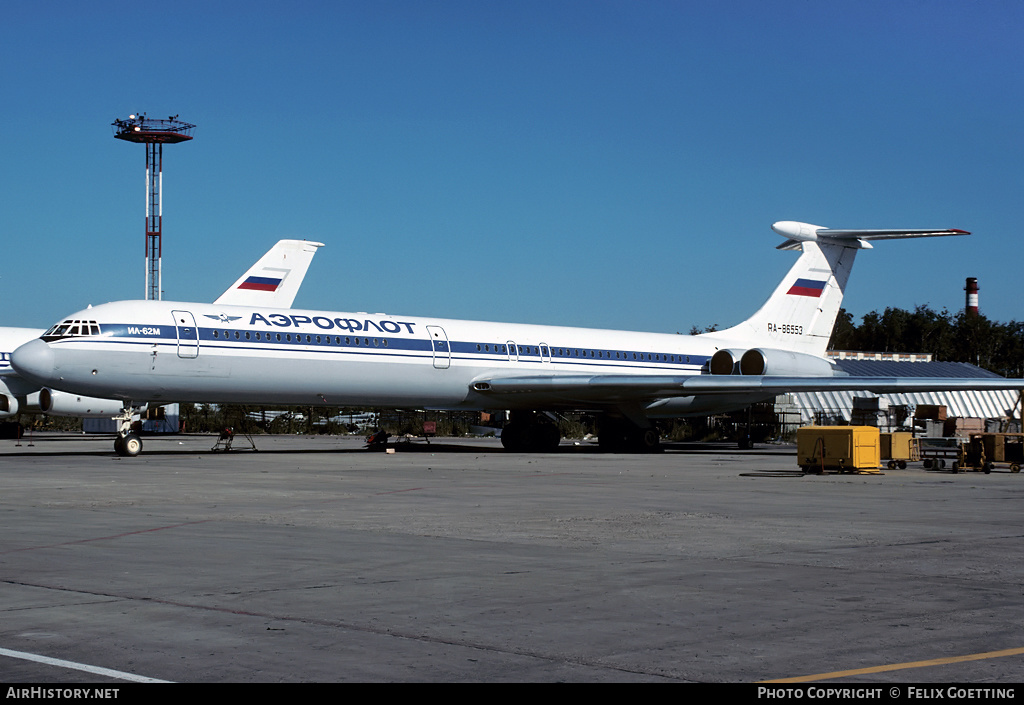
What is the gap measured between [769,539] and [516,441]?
2425 centimetres

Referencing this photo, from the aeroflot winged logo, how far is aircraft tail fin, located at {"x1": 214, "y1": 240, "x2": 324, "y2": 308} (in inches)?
824

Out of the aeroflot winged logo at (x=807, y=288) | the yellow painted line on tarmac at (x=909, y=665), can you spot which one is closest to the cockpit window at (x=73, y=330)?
the yellow painted line on tarmac at (x=909, y=665)

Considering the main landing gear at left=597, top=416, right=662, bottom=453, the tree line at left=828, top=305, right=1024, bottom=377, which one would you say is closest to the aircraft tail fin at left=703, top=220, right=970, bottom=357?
the main landing gear at left=597, top=416, right=662, bottom=453

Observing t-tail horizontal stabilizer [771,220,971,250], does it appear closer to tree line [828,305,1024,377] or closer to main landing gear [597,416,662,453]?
main landing gear [597,416,662,453]

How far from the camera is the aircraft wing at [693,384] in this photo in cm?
3259

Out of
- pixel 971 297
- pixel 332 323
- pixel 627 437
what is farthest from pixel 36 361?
pixel 971 297

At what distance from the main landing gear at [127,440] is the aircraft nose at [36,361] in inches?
93.2

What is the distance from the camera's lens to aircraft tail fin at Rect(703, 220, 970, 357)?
41.1 metres

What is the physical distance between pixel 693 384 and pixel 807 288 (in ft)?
34.6

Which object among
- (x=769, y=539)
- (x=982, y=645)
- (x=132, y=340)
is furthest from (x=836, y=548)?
(x=132, y=340)

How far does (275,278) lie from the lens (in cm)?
4872
